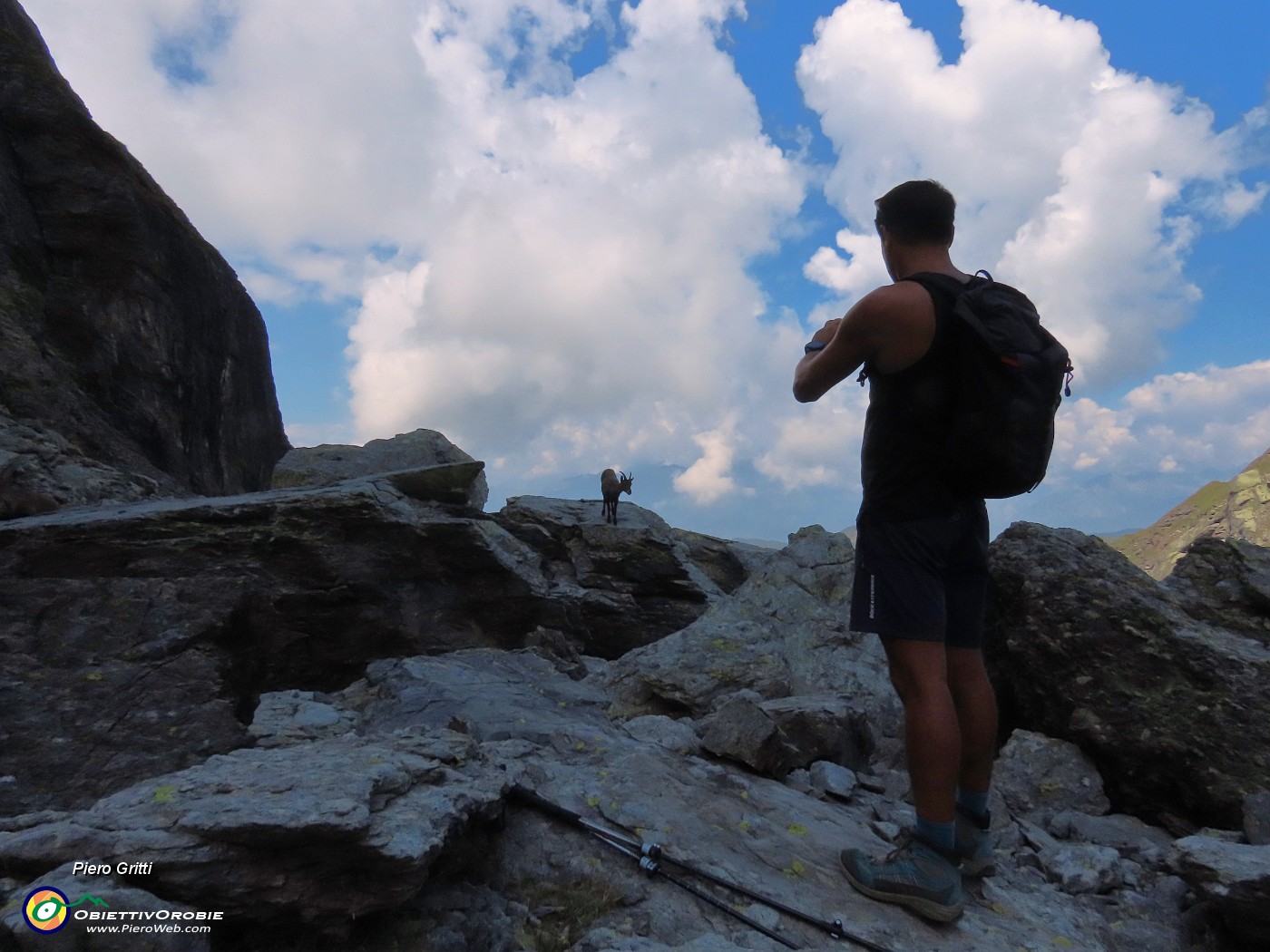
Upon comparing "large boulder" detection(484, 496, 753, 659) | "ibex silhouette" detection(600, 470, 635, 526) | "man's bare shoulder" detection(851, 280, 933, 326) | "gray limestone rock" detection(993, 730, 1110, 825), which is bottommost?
"gray limestone rock" detection(993, 730, 1110, 825)

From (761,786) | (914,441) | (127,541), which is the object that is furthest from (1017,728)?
(127,541)

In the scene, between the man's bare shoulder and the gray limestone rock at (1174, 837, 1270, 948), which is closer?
the man's bare shoulder

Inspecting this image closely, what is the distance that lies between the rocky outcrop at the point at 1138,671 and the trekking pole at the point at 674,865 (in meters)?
4.06

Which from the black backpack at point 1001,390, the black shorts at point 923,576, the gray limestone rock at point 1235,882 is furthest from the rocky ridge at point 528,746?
the black backpack at point 1001,390

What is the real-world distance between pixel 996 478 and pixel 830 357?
94 cm

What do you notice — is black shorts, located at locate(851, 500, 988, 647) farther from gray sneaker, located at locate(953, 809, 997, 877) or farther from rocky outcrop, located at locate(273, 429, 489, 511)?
rocky outcrop, located at locate(273, 429, 489, 511)

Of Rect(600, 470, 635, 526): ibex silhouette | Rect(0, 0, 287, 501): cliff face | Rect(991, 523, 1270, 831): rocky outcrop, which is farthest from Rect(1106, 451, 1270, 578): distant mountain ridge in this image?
Rect(0, 0, 287, 501): cliff face

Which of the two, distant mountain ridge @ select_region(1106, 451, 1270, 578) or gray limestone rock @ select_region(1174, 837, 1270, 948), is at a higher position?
distant mountain ridge @ select_region(1106, 451, 1270, 578)

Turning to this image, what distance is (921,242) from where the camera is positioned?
3730mm

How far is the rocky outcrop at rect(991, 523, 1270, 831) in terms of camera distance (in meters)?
5.60

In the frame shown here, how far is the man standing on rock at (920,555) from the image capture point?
3.38m

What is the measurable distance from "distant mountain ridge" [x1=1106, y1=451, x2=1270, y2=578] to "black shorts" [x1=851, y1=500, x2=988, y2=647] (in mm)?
51466

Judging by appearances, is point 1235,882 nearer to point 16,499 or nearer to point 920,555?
point 920,555

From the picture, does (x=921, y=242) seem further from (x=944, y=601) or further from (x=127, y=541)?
(x=127, y=541)
